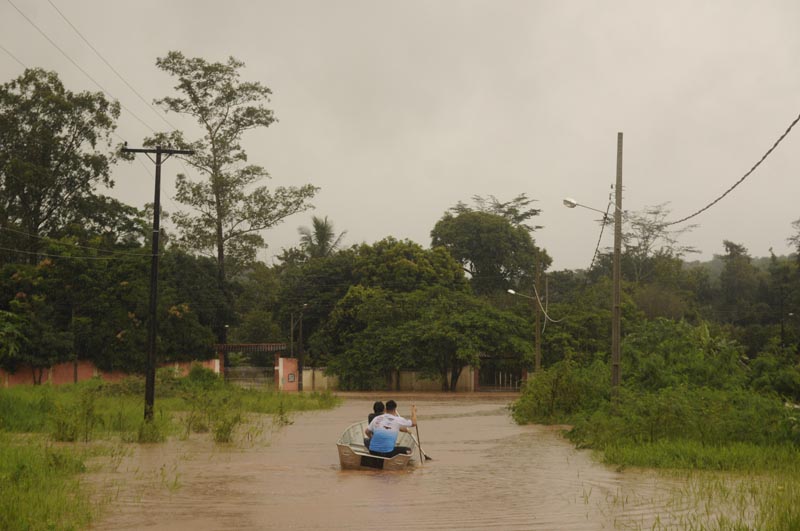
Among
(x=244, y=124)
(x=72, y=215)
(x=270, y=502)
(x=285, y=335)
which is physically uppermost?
(x=244, y=124)

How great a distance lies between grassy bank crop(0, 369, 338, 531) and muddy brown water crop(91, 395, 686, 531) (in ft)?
1.78

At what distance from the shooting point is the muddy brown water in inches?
429

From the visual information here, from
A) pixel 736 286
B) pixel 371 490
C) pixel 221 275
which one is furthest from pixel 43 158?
pixel 736 286

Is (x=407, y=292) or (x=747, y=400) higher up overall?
(x=407, y=292)

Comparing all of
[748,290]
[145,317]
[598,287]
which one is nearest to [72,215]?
[145,317]

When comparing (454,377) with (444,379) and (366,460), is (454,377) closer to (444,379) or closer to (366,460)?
(444,379)

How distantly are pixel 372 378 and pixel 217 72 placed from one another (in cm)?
2103

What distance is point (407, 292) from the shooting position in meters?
57.1

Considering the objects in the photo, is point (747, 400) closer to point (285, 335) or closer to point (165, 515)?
point (165, 515)

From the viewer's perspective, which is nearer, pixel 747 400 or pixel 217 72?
pixel 747 400

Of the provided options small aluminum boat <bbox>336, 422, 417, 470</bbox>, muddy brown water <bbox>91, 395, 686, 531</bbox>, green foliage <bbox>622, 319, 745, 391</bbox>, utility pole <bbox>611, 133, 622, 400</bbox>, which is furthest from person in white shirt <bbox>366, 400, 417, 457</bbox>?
green foliage <bbox>622, 319, 745, 391</bbox>

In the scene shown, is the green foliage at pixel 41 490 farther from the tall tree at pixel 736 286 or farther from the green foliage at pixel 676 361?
the tall tree at pixel 736 286

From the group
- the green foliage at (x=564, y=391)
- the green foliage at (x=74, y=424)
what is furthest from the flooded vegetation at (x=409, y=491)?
the green foliage at (x=564, y=391)

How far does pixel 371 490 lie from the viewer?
14094 mm
